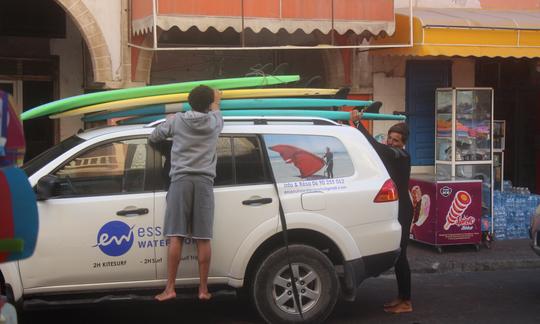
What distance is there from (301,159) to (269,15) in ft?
14.1

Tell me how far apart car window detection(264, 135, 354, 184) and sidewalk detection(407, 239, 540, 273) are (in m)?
3.27

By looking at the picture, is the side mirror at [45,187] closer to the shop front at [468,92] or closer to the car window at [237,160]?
the car window at [237,160]

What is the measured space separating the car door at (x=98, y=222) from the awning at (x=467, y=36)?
564cm

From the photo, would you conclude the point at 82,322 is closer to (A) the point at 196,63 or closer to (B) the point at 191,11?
(B) the point at 191,11

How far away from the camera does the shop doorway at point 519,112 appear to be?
1291 centimetres

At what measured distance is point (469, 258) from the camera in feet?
31.1

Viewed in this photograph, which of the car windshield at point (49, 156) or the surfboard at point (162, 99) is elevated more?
the surfboard at point (162, 99)

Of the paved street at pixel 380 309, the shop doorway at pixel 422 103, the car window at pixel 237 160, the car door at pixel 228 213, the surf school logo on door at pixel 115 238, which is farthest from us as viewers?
the shop doorway at pixel 422 103

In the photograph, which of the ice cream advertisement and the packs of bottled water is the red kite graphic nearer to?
the ice cream advertisement

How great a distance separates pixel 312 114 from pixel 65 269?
2.52 m

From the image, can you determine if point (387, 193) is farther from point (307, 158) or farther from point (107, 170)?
point (107, 170)

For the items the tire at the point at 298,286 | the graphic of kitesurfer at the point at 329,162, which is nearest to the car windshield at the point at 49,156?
the tire at the point at 298,286

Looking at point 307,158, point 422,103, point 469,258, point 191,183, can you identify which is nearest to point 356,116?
point 307,158

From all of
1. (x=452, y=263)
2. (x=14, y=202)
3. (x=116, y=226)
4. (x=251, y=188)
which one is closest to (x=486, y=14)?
(x=452, y=263)
